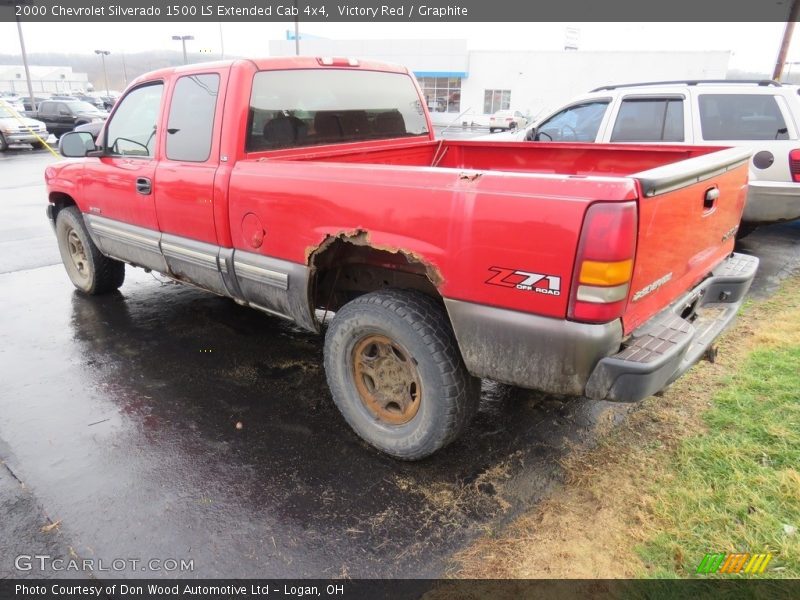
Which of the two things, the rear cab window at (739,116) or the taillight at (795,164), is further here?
the rear cab window at (739,116)

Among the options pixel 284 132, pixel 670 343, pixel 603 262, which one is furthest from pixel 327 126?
pixel 670 343

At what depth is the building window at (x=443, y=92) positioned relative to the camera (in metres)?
46.1

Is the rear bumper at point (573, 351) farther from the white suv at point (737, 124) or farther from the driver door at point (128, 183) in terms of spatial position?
the white suv at point (737, 124)

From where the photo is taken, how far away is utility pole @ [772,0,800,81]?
1342cm

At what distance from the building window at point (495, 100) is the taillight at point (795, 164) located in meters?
40.7

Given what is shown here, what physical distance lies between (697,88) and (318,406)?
5.41m

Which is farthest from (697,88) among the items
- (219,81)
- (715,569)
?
(715,569)

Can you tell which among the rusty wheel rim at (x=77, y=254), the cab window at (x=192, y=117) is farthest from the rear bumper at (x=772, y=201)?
the rusty wheel rim at (x=77, y=254)

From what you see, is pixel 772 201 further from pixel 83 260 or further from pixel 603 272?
pixel 83 260

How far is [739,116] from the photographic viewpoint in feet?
19.7

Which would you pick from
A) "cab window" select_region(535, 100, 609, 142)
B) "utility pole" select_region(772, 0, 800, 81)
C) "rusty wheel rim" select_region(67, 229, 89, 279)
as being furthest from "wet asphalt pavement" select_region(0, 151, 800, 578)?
"utility pole" select_region(772, 0, 800, 81)

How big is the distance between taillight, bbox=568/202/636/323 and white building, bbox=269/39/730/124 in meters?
37.1

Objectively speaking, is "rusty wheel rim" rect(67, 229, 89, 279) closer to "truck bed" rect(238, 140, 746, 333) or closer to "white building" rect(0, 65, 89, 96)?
"truck bed" rect(238, 140, 746, 333)

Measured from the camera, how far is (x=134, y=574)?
234cm
